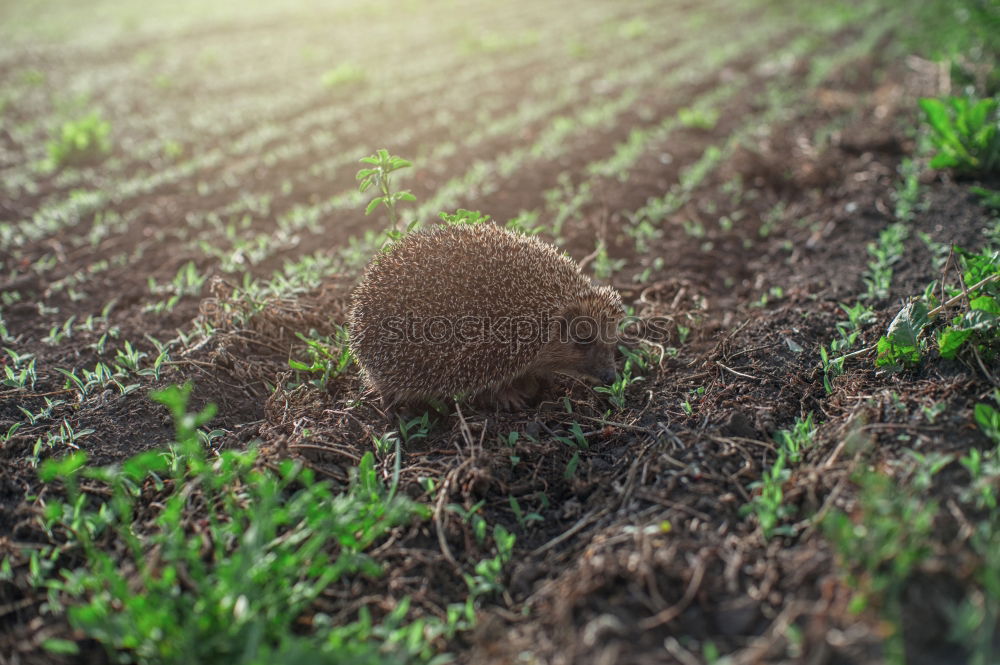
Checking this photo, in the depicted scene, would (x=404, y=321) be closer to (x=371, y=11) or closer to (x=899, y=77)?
(x=899, y=77)

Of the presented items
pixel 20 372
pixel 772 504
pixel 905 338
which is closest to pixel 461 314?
pixel 772 504

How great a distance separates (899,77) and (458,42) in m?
9.72

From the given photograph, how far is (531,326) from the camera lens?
161 inches

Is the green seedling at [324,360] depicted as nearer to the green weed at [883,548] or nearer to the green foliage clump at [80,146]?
the green weed at [883,548]

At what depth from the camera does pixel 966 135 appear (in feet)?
20.1

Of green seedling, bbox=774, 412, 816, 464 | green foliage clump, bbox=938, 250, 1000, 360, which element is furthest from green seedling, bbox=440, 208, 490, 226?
green foliage clump, bbox=938, 250, 1000, 360

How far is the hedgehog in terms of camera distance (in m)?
3.88

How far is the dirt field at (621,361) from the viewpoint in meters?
2.64

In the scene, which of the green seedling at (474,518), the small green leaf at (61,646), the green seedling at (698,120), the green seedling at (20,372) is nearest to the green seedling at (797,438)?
the green seedling at (474,518)

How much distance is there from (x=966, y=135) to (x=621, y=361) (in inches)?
164

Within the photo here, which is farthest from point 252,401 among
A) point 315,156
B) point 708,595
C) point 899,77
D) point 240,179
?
point 899,77

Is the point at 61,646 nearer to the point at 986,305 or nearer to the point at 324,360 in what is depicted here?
the point at 324,360

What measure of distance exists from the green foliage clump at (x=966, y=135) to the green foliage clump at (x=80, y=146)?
385 inches

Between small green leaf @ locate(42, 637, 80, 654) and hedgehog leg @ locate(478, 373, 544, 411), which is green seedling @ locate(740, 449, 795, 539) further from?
small green leaf @ locate(42, 637, 80, 654)
